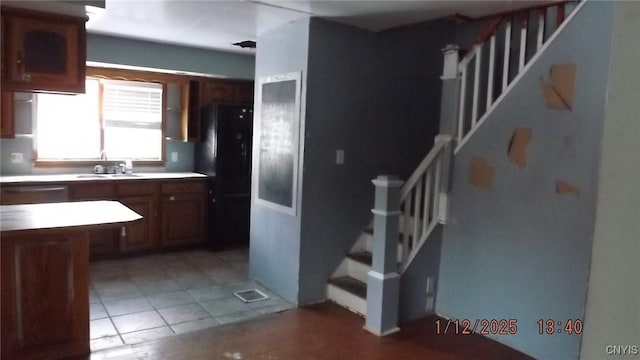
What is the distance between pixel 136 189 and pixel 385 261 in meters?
2.94

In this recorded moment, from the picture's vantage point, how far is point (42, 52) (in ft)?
10.3

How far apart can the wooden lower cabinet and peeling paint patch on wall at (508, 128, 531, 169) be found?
2.71 metres

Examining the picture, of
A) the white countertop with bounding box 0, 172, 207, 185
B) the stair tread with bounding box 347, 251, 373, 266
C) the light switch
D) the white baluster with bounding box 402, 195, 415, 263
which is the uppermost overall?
the light switch

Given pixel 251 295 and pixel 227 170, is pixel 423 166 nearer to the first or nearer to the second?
pixel 251 295

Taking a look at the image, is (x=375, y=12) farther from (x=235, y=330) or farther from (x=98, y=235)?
(x=98, y=235)

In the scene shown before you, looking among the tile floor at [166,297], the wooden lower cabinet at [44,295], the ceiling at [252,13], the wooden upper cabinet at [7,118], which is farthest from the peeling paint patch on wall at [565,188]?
the wooden upper cabinet at [7,118]

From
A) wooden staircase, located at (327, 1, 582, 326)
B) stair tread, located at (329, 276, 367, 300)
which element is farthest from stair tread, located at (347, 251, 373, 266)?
stair tread, located at (329, 276, 367, 300)

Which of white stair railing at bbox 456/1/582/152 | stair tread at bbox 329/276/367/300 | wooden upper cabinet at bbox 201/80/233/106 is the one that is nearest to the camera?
white stair railing at bbox 456/1/582/152

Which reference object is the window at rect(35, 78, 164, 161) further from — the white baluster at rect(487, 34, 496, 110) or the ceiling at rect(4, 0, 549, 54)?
the white baluster at rect(487, 34, 496, 110)

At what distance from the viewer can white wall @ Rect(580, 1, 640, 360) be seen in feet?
1.73

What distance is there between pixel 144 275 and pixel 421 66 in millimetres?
3168

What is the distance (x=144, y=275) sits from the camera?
441 cm

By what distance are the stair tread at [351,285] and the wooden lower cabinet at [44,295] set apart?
184 centimetres

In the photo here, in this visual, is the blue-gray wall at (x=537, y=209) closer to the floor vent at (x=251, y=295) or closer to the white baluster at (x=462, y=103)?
the white baluster at (x=462, y=103)
